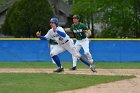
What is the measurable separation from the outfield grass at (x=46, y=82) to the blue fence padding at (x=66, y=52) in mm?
9089

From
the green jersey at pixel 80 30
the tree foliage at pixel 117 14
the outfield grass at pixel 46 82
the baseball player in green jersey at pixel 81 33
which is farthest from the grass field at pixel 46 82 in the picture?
the tree foliage at pixel 117 14

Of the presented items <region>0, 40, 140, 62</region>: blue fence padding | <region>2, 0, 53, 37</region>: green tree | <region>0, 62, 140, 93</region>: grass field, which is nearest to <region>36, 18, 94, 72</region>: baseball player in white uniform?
<region>0, 62, 140, 93</region>: grass field

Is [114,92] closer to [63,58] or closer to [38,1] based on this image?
[63,58]

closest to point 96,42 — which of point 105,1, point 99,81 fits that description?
point 99,81

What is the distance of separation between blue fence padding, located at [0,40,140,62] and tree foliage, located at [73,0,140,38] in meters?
20.2

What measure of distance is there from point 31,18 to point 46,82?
28612 millimetres

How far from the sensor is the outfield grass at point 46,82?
35.7ft

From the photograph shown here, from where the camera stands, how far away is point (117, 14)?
148 ft

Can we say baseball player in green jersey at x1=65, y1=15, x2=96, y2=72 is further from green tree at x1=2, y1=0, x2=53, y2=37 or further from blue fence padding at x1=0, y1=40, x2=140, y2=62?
green tree at x1=2, y1=0, x2=53, y2=37

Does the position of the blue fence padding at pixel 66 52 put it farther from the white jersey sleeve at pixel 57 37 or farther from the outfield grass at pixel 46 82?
the outfield grass at pixel 46 82

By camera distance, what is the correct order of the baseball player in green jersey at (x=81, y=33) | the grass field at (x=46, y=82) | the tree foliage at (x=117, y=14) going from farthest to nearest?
the tree foliage at (x=117, y=14) < the baseball player in green jersey at (x=81, y=33) < the grass field at (x=46, y=82)

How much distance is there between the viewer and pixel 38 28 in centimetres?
4047

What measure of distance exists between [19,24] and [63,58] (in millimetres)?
18956

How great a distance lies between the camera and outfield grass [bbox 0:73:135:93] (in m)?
10.9
